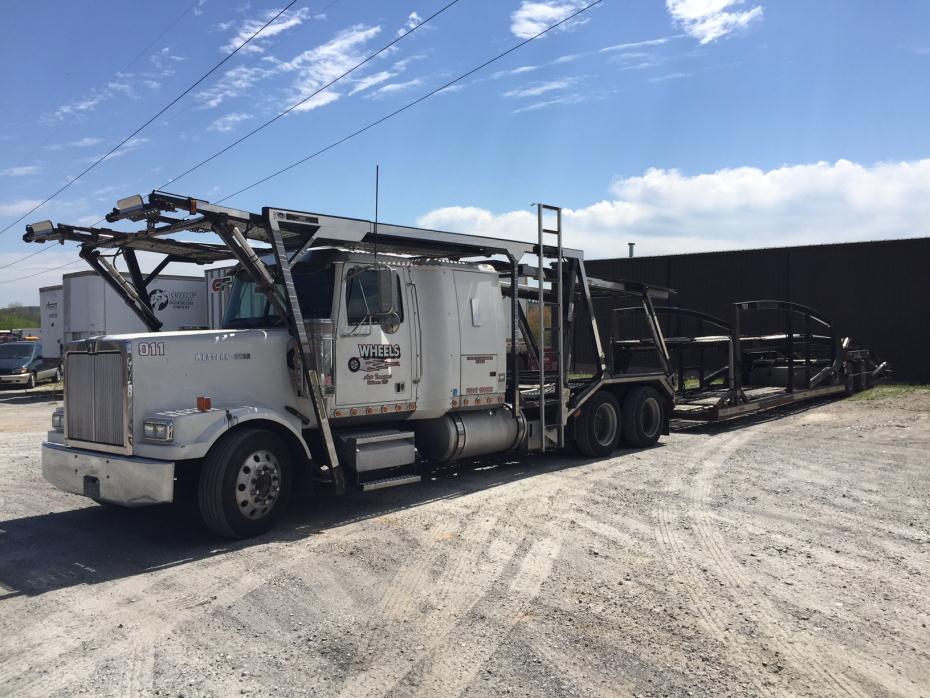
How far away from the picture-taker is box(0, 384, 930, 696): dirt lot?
13.1ft

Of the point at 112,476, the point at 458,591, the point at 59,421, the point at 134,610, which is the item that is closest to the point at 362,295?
the point at 112,476

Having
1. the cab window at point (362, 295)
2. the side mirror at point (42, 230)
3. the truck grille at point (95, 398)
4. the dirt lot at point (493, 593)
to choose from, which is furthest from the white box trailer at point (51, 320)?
the cab window at point (362, 295)

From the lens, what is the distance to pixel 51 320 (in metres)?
27.6

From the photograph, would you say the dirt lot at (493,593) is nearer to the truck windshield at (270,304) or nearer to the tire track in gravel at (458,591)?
the tire track in gravel at (458,591)

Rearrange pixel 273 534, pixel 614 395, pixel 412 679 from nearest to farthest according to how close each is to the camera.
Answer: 1. pixel 412 679
2. pixel 273 534
3. pixel 614 395

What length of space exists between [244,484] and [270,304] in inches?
80.6

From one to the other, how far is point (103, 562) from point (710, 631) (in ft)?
15.5

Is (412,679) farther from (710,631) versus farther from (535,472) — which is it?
(535,472)

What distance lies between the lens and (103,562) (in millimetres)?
6035

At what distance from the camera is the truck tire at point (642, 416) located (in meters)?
11.5

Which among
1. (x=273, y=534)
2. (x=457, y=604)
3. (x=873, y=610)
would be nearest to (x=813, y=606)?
(x=873, y=610)

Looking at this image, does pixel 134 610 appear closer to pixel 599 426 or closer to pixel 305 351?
pixel 305 351

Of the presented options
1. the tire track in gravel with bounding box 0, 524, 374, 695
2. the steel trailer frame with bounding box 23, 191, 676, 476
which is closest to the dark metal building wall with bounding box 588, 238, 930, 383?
the steel trailer frame with bounding box 23, 191, 676, 476

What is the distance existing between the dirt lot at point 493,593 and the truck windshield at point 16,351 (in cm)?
2130
